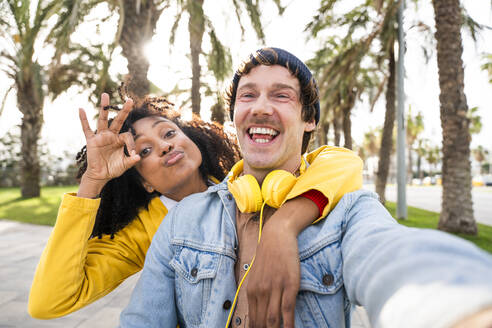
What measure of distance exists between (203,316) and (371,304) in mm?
1035

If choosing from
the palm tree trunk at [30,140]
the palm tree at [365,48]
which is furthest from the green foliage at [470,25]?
the palm tree trunk at [30,140]

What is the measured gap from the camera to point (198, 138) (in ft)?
10.6

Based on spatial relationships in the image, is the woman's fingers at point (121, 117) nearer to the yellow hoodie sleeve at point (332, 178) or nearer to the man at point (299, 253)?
the man at point (299, 253)

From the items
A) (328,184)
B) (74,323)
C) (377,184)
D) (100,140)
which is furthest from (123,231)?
(377,184)

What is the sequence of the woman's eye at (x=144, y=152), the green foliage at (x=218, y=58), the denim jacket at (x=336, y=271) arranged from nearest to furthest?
the denim jacket at (x=336, y=271) → the woman's eye at (x=144, y=152) → the green foliage at (x=218, y=58)

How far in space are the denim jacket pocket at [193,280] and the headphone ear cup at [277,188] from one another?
39 centimetres

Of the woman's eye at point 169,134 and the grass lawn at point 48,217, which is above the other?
the woman's eye at point 169,134

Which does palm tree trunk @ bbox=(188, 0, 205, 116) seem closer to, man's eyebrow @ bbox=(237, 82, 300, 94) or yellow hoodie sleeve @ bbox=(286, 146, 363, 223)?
man's eyebrow @ bbox=(237, 82, 300, 94)

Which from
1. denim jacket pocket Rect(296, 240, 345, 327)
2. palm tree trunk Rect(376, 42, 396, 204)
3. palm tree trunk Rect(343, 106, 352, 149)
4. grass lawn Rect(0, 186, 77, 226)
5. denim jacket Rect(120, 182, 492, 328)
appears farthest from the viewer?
palm tree trunk Rect(343, 106, 352, 149)

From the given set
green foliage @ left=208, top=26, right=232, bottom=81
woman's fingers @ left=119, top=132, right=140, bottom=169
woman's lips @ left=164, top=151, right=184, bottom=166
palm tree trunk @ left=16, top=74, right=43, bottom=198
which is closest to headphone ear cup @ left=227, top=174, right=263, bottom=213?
woman's fingers @ left=119, top=132, right=140, bottom=169

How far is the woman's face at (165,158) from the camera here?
2.49m

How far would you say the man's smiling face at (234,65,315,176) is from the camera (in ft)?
6.47

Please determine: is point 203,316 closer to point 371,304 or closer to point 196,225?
point 196,225

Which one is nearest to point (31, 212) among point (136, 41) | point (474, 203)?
point (136, 41)
